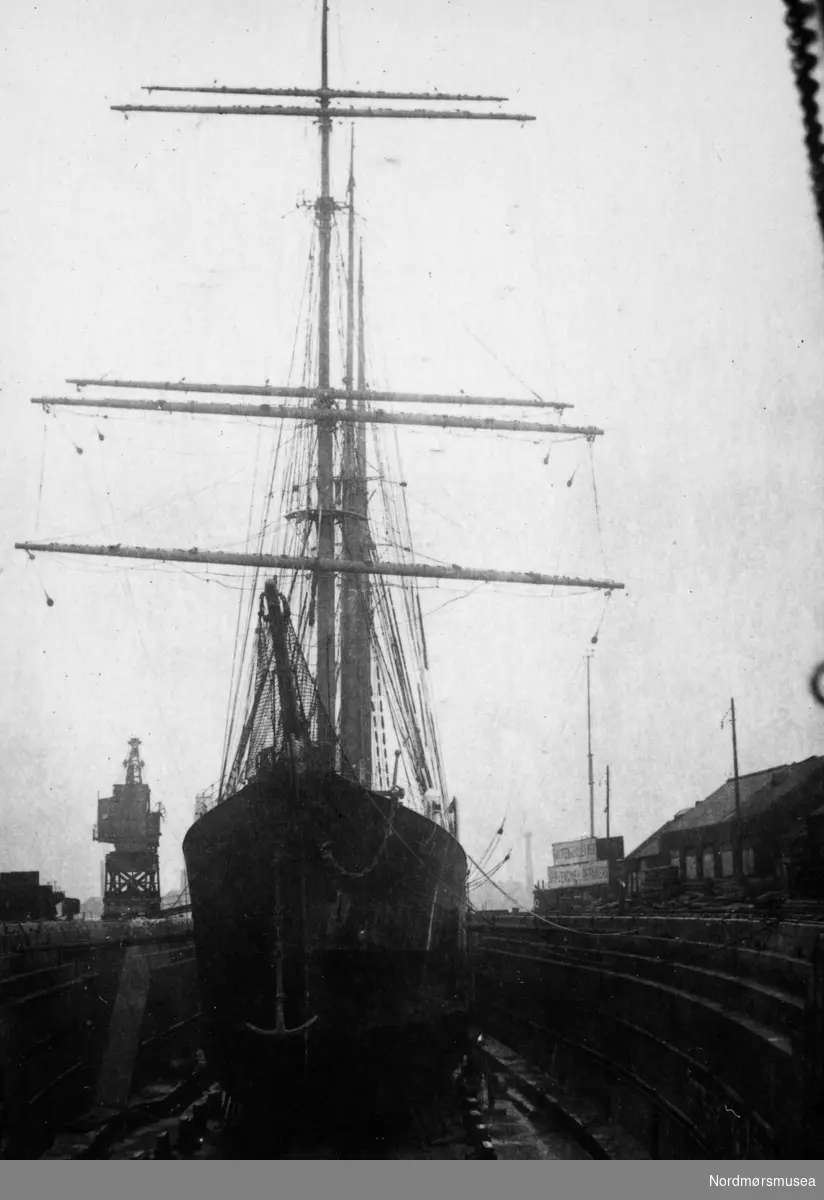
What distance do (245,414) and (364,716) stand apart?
6.12 m

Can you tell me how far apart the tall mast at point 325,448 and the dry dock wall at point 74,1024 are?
5.20m

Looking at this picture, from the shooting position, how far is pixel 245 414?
62.5 ft

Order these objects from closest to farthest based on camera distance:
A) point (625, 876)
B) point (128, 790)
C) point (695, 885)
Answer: point (695, 885)
point (625, 876)
point (128, 790)

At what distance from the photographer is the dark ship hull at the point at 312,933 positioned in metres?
11.8

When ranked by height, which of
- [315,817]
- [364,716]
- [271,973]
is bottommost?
[271,973]

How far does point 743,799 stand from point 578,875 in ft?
23.3

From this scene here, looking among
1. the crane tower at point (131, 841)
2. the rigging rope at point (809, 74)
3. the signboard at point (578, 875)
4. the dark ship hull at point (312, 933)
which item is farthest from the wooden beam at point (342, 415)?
the crane tower at point (131, 841)

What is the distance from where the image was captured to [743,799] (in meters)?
33.5

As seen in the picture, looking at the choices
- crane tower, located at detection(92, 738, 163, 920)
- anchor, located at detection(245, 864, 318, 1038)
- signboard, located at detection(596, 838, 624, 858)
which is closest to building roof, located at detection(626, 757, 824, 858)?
signboard, located at detection(596, 838, 624, 858)

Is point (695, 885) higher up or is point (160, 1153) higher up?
point (695, 885)

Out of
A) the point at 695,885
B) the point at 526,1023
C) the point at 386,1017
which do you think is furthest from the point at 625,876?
the point at 386,1017

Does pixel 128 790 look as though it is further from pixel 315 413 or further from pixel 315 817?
pixel 315 817

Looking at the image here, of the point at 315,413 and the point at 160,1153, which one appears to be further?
the point at 315,413
